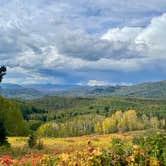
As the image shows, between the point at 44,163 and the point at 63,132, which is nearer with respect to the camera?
the point at 44,163

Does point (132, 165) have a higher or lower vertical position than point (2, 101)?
lower

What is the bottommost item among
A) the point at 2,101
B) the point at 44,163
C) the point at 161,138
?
the point at 44,163

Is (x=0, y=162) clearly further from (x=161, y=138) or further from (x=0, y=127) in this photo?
(x=0, y=127)

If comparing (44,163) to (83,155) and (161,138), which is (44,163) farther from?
(161,138)

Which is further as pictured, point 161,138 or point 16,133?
point 16,133

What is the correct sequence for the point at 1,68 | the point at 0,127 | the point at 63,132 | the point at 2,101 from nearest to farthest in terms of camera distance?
the point at 0,127, the point at 1,68, the point at 2,101, the point at 63,132

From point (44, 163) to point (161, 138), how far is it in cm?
412

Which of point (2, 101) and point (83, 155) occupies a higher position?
point (2, 101)

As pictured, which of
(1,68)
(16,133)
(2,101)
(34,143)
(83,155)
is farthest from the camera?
(16,133)

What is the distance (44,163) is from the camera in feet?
43.5

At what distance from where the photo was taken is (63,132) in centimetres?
19638

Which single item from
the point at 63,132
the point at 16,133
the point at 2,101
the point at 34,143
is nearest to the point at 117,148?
the point at 34,143

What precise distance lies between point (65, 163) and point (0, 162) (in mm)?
2844

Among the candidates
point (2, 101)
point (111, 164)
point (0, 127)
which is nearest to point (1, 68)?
point (0, 127)
